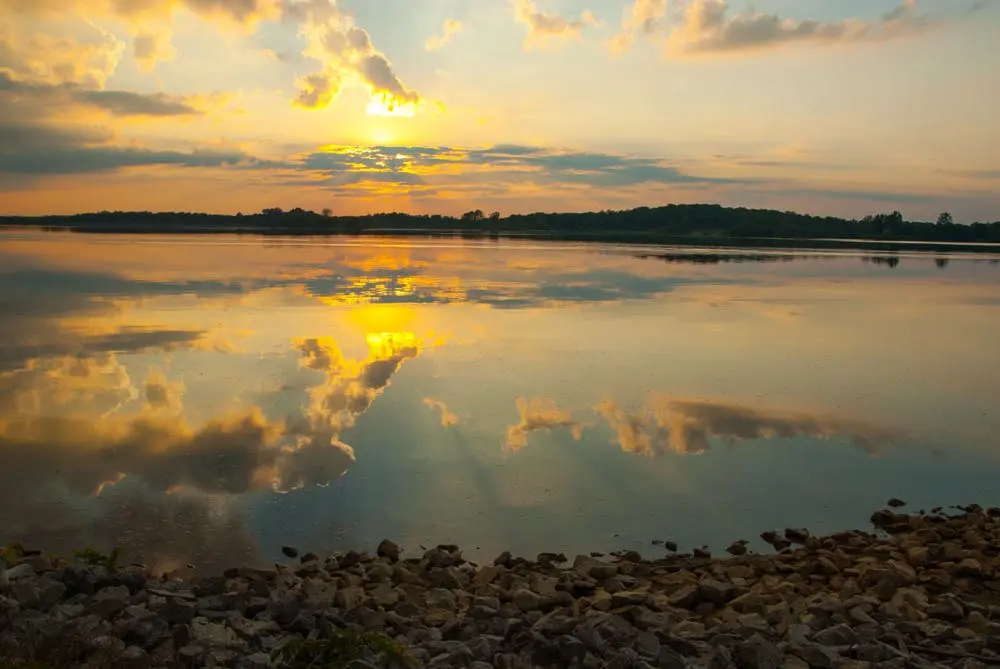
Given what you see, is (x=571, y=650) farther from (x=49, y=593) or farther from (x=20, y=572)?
(x=20, y=572)

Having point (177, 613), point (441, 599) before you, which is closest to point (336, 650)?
point (177, 613)

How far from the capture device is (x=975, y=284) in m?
40.8

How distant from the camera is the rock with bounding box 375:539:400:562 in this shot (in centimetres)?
807

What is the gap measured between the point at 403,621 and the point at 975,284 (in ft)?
138

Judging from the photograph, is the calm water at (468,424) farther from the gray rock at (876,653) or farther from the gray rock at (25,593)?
the gray rock at (876,653)

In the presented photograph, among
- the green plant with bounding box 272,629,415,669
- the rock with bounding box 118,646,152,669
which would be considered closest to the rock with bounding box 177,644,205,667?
the rock with bounding box 118,646,152,669

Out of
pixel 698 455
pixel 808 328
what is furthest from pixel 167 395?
pixel 808 328

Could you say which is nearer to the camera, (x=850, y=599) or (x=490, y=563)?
(x=850, y=599)

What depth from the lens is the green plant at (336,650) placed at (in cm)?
518

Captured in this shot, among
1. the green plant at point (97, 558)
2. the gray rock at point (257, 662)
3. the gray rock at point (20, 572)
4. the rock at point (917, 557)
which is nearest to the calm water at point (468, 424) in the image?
the green plant at point (97, 558)

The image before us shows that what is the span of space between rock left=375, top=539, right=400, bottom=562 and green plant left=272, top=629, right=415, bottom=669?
2711mm

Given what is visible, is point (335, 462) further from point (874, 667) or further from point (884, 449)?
point (884, 449)

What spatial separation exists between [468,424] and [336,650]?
274 inches

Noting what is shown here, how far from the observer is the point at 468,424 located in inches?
479
